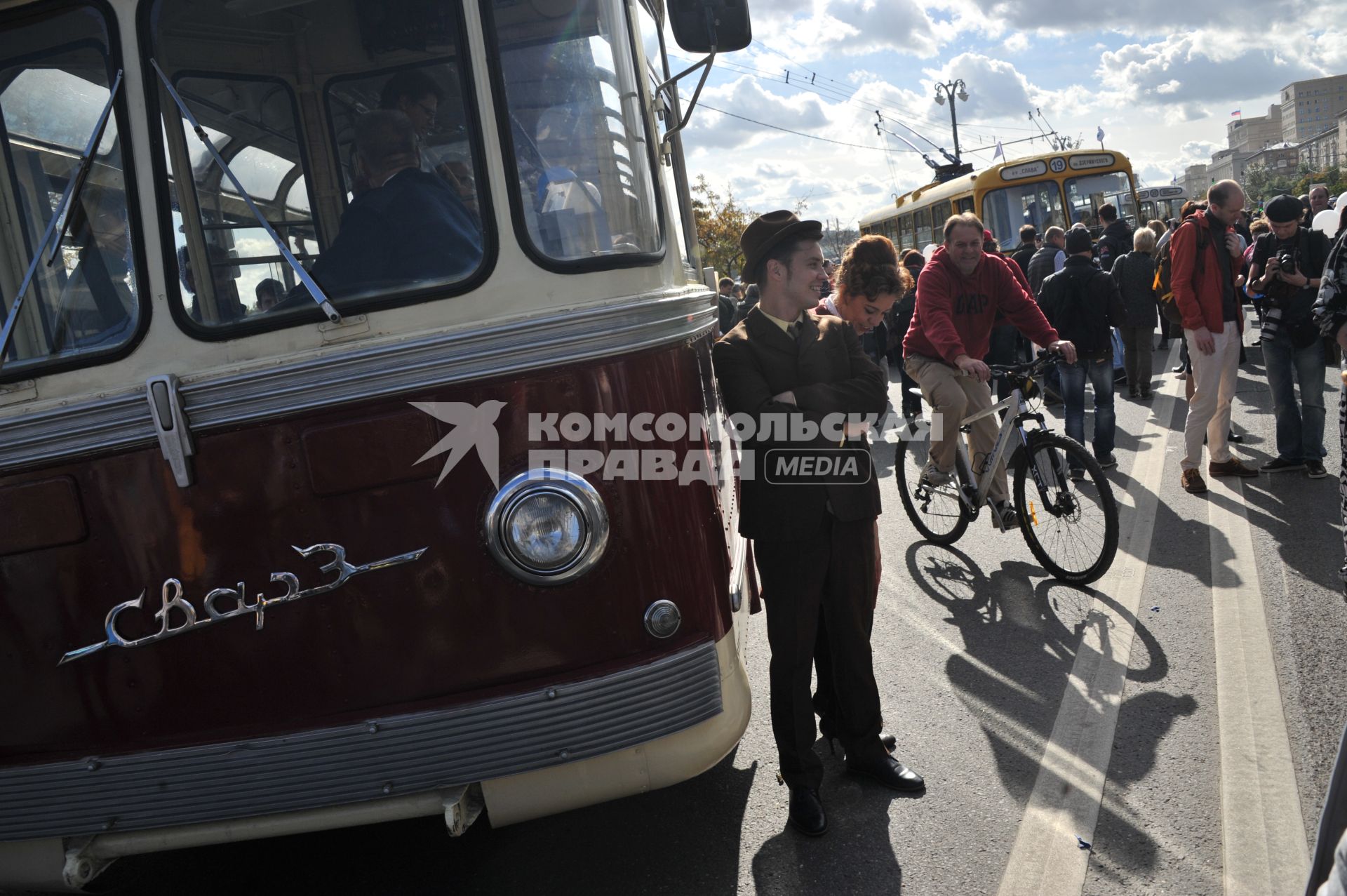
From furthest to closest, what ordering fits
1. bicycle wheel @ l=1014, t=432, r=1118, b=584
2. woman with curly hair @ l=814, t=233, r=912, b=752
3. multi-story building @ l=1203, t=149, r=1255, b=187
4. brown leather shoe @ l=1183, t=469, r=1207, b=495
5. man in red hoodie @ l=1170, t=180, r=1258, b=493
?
multi-story building @ l=1203, t=149, r=1255, b=187 < brown leather shoe @ l=1183, t=469, r=1207, b=495 < man in red hoodie @ l=1170, t=180, r=1258, b=493 < bicycle wheel @ l=1014, t=432, r=1118, b=584 < woman with curly hair @ l=814, t=233, r=912, b=752

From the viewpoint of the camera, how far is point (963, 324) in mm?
5770

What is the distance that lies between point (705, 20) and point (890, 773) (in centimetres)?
258

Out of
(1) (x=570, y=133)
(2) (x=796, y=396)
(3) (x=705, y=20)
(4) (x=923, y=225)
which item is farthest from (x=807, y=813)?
(4) (x=923, y=225)

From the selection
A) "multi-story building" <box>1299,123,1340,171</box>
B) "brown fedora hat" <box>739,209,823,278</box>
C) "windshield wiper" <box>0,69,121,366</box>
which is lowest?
"brown fedora hat" <box>739,209,823,278</box>

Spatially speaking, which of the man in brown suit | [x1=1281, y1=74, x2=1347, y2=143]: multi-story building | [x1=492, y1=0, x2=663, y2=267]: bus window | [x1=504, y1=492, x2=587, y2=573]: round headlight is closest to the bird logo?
[x1=504, y1=492, x2=587, y2=573]: round headlight

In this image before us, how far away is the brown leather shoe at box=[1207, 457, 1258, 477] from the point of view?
6.85 m

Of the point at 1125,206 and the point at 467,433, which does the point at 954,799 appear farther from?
the point at 1125,206

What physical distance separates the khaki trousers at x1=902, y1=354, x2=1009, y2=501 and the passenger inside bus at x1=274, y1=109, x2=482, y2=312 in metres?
3.58

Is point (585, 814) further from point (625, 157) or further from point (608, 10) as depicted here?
point (608, 10)

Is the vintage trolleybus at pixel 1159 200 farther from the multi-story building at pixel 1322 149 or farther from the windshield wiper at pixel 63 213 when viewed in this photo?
the multi-story building at pixel 1322 149

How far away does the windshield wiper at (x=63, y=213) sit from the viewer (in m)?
2.62

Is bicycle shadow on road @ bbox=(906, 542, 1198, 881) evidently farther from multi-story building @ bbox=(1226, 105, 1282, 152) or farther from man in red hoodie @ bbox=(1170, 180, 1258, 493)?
multi-story building @ bbox=(1226, 105, 1282, 152)

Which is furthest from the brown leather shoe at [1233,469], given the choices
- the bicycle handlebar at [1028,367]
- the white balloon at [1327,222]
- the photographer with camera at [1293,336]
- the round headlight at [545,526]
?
the round headlight at [545,526]

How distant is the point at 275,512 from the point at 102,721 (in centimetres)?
75
